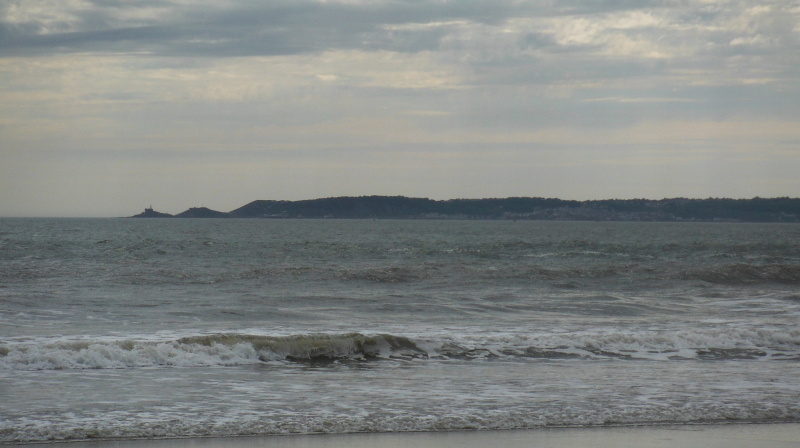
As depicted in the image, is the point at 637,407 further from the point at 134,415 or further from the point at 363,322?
the point at 363,322

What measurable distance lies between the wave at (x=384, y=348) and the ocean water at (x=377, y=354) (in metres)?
0.04

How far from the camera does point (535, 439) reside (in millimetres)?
6824

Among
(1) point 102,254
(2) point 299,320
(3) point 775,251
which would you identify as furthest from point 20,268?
(3) point 775,251

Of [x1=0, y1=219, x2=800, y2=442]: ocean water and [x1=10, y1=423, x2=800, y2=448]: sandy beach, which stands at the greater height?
[x1=10, y1=423, x2=800, y2=448]: sandy beach

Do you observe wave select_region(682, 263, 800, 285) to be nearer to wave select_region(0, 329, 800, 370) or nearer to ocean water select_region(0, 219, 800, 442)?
ocean water select_region(0, 219, 800, 442)

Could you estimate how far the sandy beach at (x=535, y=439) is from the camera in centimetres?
659

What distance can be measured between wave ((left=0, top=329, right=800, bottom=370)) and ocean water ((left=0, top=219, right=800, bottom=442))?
0.04m

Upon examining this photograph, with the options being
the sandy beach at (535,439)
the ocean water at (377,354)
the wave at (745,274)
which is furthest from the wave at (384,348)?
the wave at (745,274)

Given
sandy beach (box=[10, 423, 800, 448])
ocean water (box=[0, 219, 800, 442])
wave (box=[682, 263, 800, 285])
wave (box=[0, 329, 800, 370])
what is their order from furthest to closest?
wave (box=[682, 263, 800, 285]) < wave (box=[0, 329, 800, 370]) < ocean water (box=[0, 219, 800, 442]) < sandy beach (box=[10, 423, 800, 448])

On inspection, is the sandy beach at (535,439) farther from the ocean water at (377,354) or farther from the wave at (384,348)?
the wave at (384,348)

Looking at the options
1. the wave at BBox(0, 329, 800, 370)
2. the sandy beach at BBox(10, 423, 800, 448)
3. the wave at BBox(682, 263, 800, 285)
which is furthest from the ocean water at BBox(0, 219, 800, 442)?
the wave at BBox(682, 263, 800, 285)

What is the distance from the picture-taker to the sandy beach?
21.6ft

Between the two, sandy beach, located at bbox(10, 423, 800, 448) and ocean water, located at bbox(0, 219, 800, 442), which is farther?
ocean water, located at bbox(0, 219, 800, 442)

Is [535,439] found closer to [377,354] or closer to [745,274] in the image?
[377,354]
